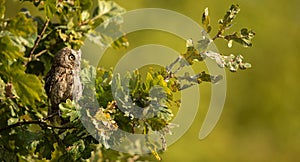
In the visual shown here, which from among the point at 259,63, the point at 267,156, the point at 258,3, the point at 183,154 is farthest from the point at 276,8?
the point at 183,154

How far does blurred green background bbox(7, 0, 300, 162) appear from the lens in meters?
7.16

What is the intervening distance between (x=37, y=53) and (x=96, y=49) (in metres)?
0.18

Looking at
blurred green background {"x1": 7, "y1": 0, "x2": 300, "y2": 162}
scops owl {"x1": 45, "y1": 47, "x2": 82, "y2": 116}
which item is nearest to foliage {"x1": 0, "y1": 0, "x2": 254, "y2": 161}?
scops owl {"x1": 45, "y1": 47, "x2": 82, "y2": 116}

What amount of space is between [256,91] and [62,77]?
6.27 metres

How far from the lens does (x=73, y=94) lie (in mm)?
1525

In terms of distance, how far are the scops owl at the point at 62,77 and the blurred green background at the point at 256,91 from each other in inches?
207

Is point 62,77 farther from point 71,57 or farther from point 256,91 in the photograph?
point 256,91

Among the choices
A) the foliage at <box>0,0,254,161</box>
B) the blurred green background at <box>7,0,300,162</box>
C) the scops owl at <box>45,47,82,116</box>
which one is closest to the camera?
the foliage at <box>0,0,254,161</box>

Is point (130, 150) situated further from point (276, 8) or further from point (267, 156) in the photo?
point (276, 8)

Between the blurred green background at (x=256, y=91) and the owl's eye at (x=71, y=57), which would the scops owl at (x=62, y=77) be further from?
the blurred green background at (x=256, y=91)

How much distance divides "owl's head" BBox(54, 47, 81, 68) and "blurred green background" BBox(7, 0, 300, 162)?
525 cm

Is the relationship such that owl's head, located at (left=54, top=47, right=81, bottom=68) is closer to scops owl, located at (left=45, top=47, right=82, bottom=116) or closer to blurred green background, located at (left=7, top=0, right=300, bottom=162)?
scops owl, located at (left=45, top=47, right=82, bottom=116)

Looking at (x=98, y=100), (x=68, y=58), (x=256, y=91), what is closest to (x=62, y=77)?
(x=68, y=58)

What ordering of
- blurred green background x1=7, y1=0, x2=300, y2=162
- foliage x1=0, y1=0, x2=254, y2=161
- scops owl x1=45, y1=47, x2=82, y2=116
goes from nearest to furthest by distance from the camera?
foliage x1=0, y1=0, x2=254, y2=161 → scops owl x1=45, y1=47, x2=82, y2=116 → blurred green background x1=7, y1=0, x2=300, y2=162
